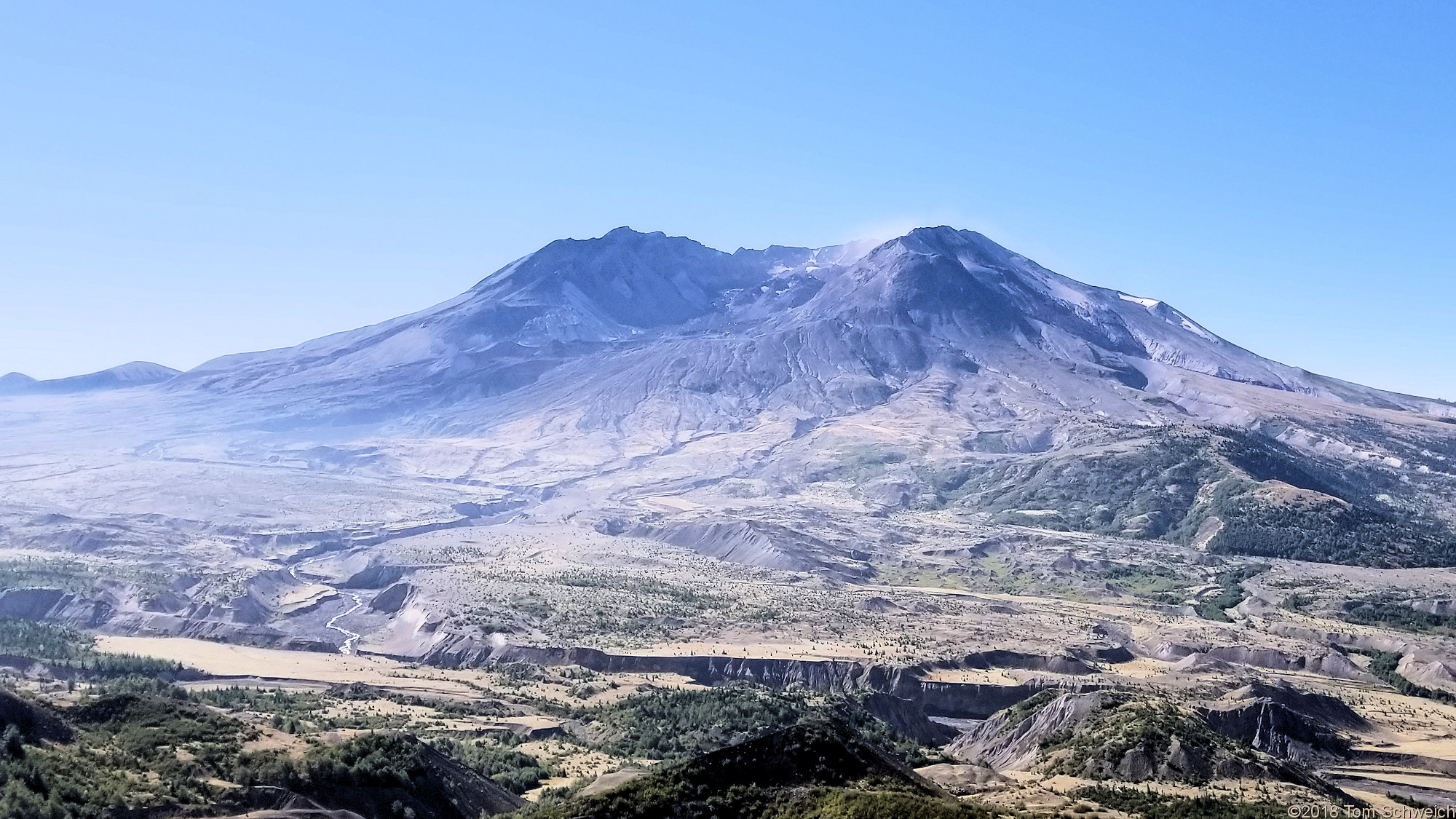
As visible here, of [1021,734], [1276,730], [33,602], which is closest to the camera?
[1021,734]

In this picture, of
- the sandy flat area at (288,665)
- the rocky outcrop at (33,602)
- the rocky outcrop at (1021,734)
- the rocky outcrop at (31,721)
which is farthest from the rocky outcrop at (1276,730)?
the rocky outcrop at (33,602)

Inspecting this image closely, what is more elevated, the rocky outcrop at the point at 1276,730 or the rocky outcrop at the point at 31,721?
the rocky outcrop at the point at 31,721

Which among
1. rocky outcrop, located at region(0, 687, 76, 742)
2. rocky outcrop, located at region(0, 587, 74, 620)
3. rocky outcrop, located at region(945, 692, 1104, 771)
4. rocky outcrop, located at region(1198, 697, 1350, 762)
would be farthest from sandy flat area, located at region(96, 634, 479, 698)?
rocky outcrop, located at region(1198, 697, 1350, 762)

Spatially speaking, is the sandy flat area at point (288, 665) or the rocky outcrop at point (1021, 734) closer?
the rocky outcrop at point (1021, 734)

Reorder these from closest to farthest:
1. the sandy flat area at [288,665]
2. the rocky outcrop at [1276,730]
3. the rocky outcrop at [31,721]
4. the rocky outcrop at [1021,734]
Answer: the rocky outcrop at [31,721], the rocky outcrop at [1021,734], the rocky outcrop at [1276,730], the sandy flat area at [288,665]

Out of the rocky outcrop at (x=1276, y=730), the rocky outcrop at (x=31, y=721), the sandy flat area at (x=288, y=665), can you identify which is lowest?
the sandy flat area at (x=288, y=665)

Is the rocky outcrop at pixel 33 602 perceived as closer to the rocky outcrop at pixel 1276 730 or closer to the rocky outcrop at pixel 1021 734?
the rocky outcrop at pixel 1021 734

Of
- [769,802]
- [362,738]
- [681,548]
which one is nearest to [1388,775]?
[769,802]

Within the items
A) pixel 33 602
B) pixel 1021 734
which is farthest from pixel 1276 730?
pixel 33 602

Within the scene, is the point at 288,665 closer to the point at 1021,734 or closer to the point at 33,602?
the point at 33,602

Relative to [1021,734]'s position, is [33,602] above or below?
below

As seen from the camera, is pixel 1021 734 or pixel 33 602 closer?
pixel 1021 734

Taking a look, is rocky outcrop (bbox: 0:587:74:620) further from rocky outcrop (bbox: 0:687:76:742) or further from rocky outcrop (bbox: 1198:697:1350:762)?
rocky outcrop (bbox: 1198:697:1350:762)
